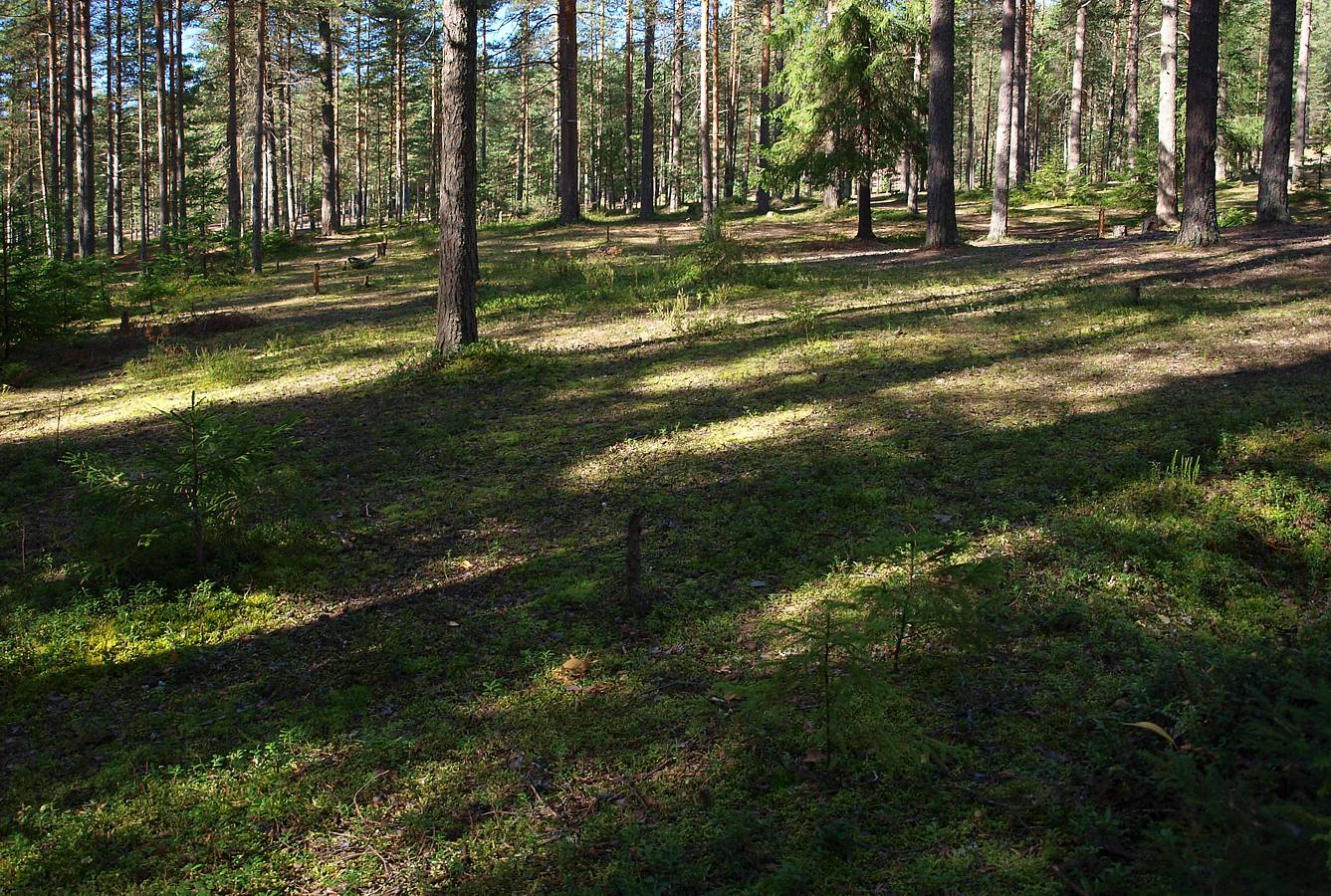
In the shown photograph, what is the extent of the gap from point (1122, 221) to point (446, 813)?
28.5m

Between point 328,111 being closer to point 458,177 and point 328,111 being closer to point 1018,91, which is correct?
point 458,177

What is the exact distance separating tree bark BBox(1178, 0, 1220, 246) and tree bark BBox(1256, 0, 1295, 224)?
5.44 feet

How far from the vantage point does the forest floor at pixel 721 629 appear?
12.0 ft

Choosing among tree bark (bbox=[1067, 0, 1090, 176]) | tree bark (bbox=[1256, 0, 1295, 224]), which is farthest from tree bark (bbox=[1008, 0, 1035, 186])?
tree bark (bbox=[1256, 0, 1295, 224])

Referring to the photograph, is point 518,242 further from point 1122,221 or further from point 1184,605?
point 1184,605

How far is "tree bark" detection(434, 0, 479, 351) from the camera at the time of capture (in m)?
11.9

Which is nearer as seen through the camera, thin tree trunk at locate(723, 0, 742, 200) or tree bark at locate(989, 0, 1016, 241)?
tree bark at locate(989, 0, 1016, 241)

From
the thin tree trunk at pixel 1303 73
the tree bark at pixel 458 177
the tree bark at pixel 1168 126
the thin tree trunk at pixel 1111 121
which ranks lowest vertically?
the tree bark at pixel 458 177

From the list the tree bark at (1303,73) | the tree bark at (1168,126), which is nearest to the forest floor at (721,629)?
the tree bark at (1168,126)

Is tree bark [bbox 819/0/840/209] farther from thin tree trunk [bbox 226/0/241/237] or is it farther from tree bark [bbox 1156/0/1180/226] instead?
thin tree trunk [bbox 226/0/241/237]

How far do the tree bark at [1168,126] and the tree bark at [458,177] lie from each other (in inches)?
708

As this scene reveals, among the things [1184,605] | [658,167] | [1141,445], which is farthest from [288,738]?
[658,167]

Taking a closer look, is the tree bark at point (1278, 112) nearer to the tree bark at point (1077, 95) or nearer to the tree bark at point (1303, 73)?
the tree bark at point (1303, 73)

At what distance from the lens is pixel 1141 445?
7684 millimetres
